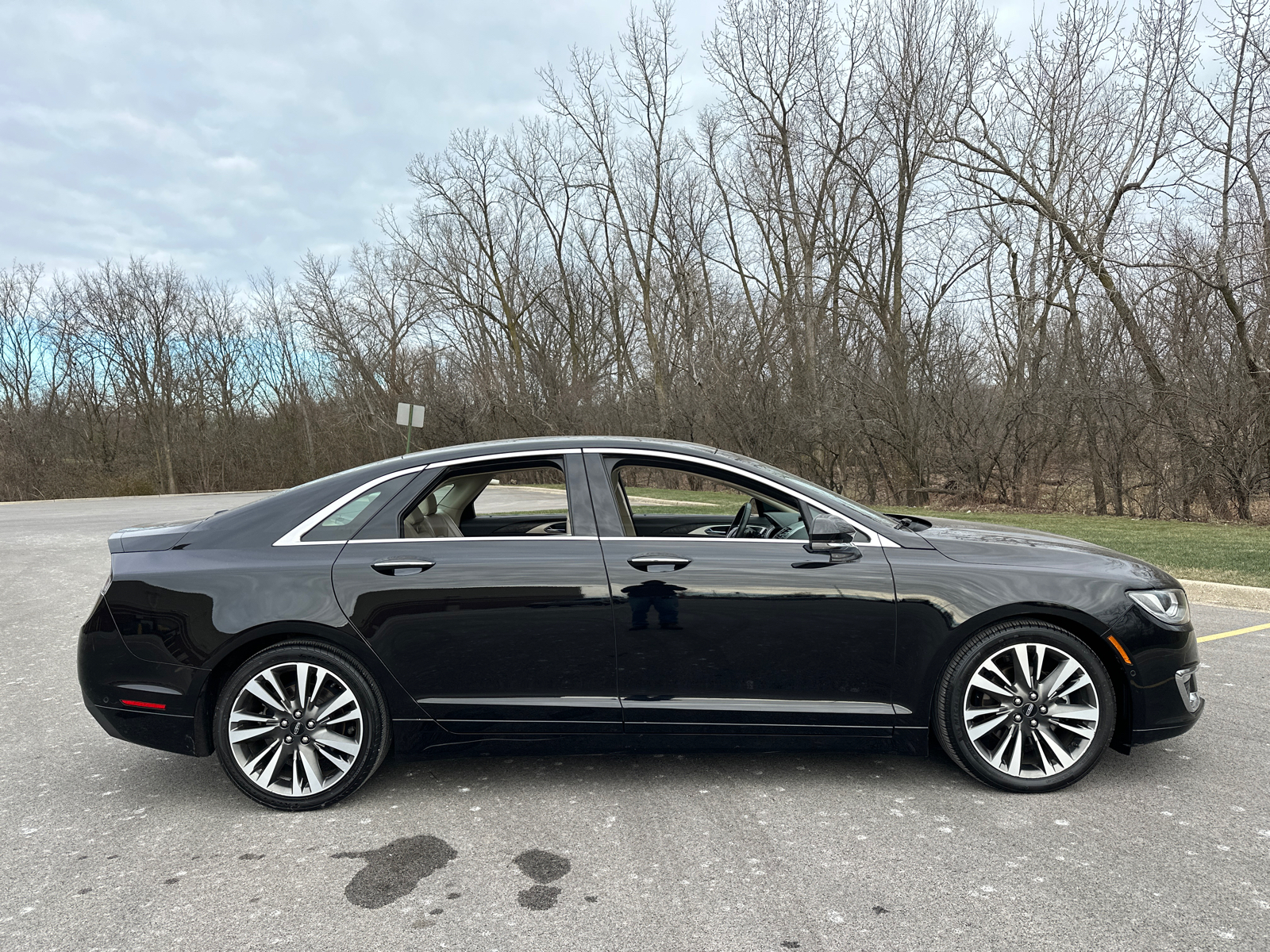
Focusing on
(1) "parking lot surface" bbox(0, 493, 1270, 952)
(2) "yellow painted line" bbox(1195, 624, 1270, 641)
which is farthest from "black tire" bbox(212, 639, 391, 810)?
(2) "yellow painted line" bbox(1195, 624, 1270, 641)

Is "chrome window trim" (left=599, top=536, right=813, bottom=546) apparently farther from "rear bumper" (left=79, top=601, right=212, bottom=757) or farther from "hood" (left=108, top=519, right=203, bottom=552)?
"hood" (left=108, top=519, right=203, bottom=552)

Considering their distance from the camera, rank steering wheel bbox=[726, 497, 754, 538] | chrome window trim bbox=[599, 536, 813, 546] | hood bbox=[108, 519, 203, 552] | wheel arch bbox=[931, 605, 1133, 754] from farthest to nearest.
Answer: steering wheel bbox=[726, 497, 754, 538] < hood bbox=[108, 519, 203, 552] < chrome window trim bbox=[599, 536, 813, 546] < wheel arch bbox=[931, 605, 1133, 754]

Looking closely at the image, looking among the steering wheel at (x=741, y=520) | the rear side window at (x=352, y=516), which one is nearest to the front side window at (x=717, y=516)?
the steering wheel at (x=741, y=520)

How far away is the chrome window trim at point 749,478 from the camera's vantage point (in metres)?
3.60

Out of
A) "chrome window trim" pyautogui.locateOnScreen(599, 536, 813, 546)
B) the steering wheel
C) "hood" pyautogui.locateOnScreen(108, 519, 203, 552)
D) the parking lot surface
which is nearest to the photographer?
the parking lot surface

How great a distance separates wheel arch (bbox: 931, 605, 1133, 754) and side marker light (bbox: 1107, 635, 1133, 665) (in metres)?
0.01

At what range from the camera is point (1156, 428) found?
1661 cm

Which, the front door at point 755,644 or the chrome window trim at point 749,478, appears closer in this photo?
the front door at point 755,644

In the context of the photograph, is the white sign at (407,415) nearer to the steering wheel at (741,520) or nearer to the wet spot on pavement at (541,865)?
the steering wheel at (741,520)

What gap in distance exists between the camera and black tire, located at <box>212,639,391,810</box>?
3.51 metres

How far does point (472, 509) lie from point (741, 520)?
5.01 ft

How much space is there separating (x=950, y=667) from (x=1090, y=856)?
2.76 feet

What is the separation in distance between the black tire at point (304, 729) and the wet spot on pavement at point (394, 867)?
0.47 m

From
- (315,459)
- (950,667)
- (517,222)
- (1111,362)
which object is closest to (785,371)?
(1111,362)
